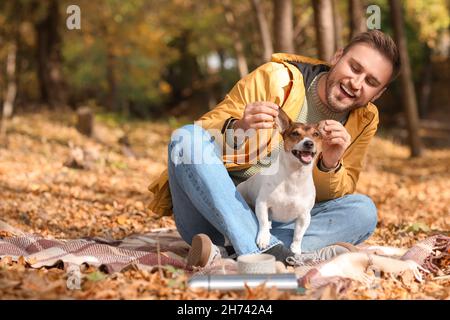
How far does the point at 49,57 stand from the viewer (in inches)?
742

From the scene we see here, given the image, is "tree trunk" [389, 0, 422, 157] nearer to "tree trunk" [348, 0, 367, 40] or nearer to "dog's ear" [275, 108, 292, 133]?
"tree trunk" [348, 0, 367, 40]

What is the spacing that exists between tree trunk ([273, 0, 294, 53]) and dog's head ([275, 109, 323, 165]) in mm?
7292

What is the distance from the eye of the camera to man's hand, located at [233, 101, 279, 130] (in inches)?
140

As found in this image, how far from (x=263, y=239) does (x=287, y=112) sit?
840 mm

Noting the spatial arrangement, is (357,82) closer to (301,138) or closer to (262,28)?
(301,138)

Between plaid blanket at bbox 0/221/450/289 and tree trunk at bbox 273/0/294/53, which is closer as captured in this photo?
plaid blanket at bbox 0/221/450/289

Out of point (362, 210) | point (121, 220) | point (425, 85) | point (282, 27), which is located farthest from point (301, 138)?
point (425, 85)

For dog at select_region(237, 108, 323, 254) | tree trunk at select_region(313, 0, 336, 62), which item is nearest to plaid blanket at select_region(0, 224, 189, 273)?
dog at select_region(237, 108, 323, 254)

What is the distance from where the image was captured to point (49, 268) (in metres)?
3.80

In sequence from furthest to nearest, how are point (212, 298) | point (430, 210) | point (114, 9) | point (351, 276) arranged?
point (114, 9)
point (430, 210)
point (351, 276)
point (212, 298)

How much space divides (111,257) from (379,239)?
2.40 m

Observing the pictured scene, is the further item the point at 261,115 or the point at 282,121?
the point at 282,121

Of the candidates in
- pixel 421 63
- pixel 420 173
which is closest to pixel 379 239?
pixel 420 173
